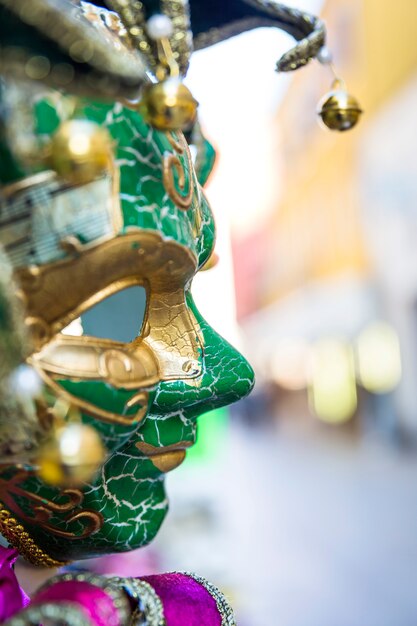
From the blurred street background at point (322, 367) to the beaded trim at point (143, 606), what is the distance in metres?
0.41

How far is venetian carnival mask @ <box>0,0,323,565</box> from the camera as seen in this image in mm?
587

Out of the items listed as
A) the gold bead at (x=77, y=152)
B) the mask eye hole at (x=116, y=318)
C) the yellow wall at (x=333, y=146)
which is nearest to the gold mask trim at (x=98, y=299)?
the gold bead at (x=77, y=152)

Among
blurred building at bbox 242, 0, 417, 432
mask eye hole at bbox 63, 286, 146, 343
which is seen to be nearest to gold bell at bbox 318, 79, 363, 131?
mask eye hole at bbox 63, 286, 146, 343

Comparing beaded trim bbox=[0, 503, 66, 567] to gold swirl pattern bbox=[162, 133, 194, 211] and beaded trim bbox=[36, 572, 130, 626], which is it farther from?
gold swirl pattern bbox=[162, 133, 194, 211]

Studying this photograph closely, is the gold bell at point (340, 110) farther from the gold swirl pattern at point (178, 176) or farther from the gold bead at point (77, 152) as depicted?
the gold bead at point (77, 152)

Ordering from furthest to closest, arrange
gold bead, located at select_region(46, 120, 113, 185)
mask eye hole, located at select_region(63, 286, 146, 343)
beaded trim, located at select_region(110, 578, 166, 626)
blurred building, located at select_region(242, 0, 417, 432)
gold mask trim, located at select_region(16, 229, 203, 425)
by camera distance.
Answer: blurred building, located at select_region(242, 0, 417, 432), mask eye hole, located at select_region(63, 286, 146, 343), beaded trim, located at select_region(110, 578, 166, 626), gold mask trim, located at select_region(16, 229, 203, 425), gold bead, located at select_region(46, 120, 113, 185)

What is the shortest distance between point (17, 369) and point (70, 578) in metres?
0.24

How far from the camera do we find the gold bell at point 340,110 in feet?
3.12

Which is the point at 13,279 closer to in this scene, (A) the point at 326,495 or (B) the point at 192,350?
(B) the point at 192,350

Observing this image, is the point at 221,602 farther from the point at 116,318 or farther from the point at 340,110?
the point at 340,110

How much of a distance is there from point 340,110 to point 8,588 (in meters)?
0.72

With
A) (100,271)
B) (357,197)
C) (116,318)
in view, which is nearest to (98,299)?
(100,271)

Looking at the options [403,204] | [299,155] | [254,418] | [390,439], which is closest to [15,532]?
[403,204]

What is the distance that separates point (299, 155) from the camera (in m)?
12.7
